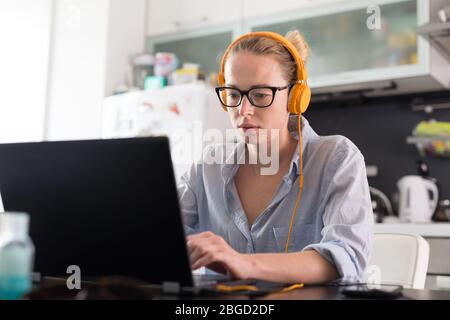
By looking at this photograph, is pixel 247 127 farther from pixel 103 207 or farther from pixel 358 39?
pixel 358 39

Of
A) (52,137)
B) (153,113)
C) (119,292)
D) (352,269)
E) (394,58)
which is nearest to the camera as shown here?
(119,292)

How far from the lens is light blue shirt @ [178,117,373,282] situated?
3.21 ft

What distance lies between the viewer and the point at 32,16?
3453mm

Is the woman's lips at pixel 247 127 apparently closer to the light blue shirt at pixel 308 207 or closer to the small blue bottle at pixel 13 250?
the light blue shirt at pixel 308 207

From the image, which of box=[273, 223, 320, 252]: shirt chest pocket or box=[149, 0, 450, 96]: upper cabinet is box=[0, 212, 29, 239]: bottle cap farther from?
box=[149, 0, 450, 96]: upper cabinet

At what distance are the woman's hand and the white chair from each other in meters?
0.50

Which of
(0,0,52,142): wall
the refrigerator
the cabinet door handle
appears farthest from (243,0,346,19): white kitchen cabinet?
(0,0,52,142): wall

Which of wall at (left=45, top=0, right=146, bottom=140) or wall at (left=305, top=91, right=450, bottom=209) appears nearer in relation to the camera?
wall at (left=305, top=91, right=450, bottom=209)

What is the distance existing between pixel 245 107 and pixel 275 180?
0.20 metres

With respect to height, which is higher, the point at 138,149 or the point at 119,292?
the point at 138,149

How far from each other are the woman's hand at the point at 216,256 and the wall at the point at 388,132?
2.20 m

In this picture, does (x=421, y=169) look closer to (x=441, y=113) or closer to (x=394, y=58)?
(x=441, y=113)

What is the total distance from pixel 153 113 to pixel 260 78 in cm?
189

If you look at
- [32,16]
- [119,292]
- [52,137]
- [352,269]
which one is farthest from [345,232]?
[32,16]
